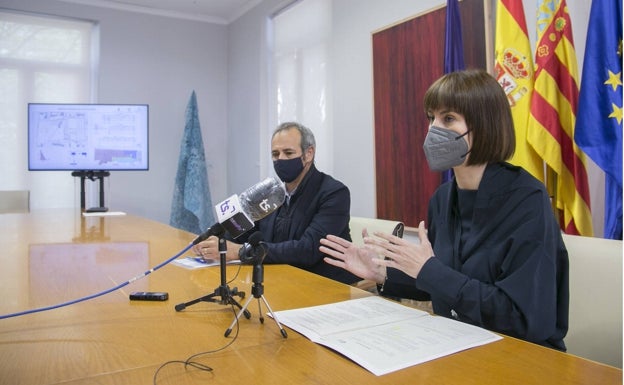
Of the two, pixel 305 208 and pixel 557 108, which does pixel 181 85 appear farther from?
pixel 557 108

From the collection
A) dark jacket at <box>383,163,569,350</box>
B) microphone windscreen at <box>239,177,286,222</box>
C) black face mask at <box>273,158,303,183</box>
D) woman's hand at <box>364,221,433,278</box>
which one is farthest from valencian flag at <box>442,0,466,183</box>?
microphone windscreen at <box>239,177,286,222</box>

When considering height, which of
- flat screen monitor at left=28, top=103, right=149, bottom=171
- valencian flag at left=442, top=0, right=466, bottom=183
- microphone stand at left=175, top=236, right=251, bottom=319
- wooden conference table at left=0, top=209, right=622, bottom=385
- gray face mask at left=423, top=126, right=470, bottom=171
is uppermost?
valencian flag at left=442, top=0, right=466, bottom=183

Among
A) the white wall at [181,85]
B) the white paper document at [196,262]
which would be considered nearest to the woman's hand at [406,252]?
the white paper document at [196,262]

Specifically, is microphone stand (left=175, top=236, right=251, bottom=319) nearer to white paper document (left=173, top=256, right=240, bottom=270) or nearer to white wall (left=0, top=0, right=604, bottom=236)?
white paper document (left=173, top=256, right=240, bottom=270)

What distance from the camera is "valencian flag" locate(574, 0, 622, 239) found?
5.66 feet

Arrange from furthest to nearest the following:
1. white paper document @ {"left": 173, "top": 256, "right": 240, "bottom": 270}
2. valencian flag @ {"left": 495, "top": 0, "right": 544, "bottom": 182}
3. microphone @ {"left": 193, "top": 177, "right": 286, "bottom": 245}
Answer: valencian flag @ {"left": 495, "top": 0, "right": 544, "bottom": 182}
white paper document @ {"left": 173, "top": 256, "right": 240, "bottom": 270}
microphone @ {"left": 193, "top": 177, "right": 286, "bottom": 245}

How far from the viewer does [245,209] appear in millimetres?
1053

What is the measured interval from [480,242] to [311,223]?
0.93m

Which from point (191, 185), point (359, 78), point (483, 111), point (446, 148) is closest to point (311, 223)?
point (446, 148)

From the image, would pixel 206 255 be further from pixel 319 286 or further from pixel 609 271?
pixel 609 271

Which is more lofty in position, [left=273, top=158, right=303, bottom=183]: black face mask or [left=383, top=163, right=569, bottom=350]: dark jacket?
[left=273, top=158, right=303, bottom=183]: black face mask

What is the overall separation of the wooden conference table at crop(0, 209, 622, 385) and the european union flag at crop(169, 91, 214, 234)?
3220 millimetres

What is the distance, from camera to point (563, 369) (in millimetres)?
760

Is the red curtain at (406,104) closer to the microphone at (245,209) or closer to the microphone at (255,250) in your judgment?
the microphone at (245,209)
